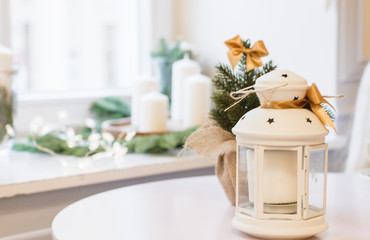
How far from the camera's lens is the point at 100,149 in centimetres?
149

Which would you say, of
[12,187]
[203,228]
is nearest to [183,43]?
[12,187]

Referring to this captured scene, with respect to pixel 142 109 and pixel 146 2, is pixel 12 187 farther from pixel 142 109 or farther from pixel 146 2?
pixel 146 2

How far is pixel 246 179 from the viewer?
870mm

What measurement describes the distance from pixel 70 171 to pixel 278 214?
63cm

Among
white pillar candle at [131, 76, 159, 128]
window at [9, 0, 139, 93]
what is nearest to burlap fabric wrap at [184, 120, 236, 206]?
white pillar candle at [131, 76, 159, 128]

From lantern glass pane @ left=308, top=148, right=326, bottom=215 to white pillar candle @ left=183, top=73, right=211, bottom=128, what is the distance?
86 centimetres

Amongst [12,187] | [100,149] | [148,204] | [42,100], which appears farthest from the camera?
[42,100]

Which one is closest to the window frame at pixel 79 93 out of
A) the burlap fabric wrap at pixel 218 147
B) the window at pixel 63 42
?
the window at pixel 63 42

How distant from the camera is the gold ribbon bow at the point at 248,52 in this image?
37.0 inches

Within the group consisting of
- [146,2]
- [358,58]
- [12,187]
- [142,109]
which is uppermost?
[146,2]

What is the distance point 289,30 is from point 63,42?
2.06m

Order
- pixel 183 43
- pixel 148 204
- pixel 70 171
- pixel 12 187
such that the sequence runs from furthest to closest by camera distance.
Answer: pixel 183 43
pixel 70 171
pixel 12 187
pixel 148 204

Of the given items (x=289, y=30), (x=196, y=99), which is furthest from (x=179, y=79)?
(x=289, y=30)

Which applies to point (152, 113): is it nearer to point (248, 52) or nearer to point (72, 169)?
point (72, 169)
